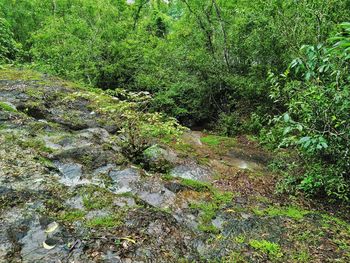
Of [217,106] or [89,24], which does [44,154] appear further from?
[89,24]

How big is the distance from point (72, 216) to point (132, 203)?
74 centimetres

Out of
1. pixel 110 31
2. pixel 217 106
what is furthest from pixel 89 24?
pixel 217 106

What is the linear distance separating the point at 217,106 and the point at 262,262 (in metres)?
7.27

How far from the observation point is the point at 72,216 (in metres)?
2.99

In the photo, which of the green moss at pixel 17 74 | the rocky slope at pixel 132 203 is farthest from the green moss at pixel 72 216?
the green moss at pixel 17 74

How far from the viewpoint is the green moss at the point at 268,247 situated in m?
3.04

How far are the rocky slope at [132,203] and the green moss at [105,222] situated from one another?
1 centimetres

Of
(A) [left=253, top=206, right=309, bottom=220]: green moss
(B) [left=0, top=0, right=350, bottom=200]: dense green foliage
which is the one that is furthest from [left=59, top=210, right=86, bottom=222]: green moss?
(B) [left=0, top=0, right=350, bottom=200]: dense green foliage

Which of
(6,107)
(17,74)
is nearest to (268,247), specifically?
(6,107)

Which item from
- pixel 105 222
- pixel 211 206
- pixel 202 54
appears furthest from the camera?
pixel 202 54

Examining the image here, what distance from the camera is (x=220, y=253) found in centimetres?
300

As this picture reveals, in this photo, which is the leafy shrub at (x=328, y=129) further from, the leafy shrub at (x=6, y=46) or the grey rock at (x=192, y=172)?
the leafy shrub at (x=6, y=46)

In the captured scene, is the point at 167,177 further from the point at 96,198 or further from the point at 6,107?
the point at 6,107

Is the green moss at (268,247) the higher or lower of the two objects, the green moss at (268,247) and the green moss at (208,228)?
the higher
